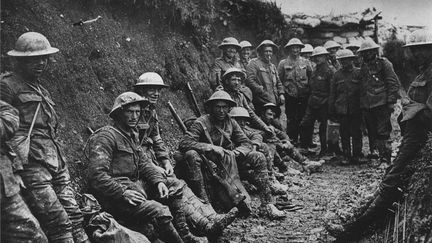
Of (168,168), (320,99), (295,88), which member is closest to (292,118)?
(295,88)

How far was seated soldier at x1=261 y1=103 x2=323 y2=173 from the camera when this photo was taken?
391 inches

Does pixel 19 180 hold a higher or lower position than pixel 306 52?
lower

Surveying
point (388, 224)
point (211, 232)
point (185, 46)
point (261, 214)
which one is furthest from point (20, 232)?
point (185, 46)

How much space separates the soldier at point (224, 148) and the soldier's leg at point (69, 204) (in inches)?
99.2

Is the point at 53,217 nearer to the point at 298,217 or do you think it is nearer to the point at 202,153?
the point at 202,153

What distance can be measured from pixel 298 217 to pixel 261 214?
→ 1.83 feet

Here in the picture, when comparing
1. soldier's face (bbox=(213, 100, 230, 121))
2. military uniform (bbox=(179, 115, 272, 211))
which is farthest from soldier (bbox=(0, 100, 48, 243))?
soldier's face (bbox=(213, 100, 230, 121))

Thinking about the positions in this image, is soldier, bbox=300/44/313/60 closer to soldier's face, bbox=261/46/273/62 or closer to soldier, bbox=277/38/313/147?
soldier, bbox=277/38/313/147

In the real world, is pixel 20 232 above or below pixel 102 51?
below

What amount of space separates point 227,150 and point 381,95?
13.4 feet

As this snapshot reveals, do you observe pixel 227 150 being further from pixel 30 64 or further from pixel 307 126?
pixel 307 126

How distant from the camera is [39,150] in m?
4.35

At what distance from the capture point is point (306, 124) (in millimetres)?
11555

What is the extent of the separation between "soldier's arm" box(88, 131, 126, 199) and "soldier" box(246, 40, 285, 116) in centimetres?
604
